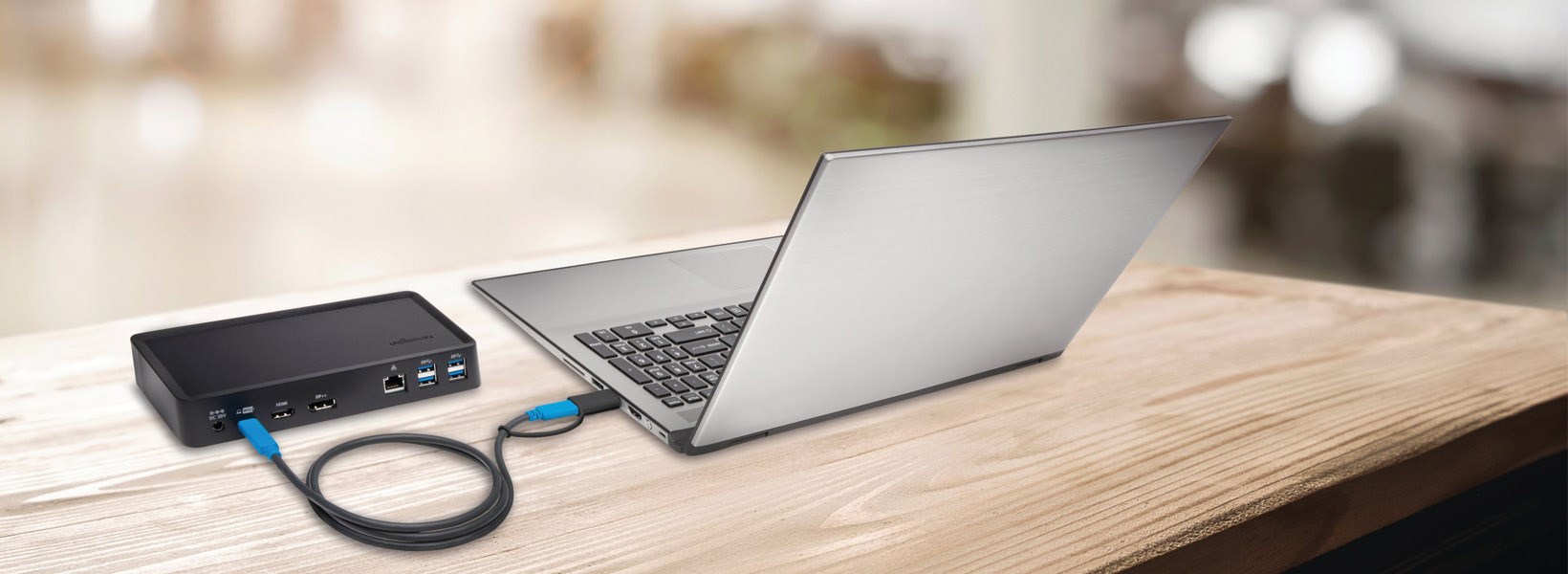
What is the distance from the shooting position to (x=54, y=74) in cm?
192

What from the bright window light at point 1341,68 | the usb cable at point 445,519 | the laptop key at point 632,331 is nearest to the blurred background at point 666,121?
the bright window light at point 1341,68

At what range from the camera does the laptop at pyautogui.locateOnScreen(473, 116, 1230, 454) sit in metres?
0.58

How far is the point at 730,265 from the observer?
1.01 meters

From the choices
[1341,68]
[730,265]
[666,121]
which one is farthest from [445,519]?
[1341,68]

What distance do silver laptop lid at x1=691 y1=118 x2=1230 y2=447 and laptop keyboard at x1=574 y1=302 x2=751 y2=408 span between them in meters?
0.08

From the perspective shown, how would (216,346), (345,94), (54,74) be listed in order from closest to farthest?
(216,346) → (54,74) → (345,94)

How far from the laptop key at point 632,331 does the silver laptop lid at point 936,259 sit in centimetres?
18

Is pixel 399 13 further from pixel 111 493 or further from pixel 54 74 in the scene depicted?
pixel 111 493

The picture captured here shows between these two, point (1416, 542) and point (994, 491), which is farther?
point (1416, 542)

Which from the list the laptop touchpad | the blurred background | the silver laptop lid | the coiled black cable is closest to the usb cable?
the coiled black cable

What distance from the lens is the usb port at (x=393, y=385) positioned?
737 millimetres

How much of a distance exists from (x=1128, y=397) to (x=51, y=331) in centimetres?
88

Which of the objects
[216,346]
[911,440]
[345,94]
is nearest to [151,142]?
[345,94]

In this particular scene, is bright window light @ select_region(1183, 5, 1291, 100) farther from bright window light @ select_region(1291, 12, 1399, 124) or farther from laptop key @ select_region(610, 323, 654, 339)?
laptop key @ select_region(610, 323, 654, 339)
